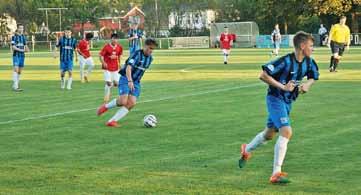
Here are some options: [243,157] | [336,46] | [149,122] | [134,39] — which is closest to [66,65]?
[134,39]

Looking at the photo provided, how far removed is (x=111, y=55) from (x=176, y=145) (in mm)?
8262

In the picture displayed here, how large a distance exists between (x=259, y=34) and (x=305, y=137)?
6581 cm

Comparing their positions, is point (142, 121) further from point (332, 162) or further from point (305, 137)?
point (332, 162)

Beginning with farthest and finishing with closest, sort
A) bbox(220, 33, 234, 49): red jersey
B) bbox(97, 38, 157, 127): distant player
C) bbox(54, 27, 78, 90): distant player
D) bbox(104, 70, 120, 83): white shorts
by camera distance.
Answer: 1. bbox(220, 33, 234, 49): red jersey
2. bbox(54, 27, 78, 90): distant player
3. bbox(104, 70, 120, 83): white shorts
4. bbox(97, 38, 157, 127): distant player

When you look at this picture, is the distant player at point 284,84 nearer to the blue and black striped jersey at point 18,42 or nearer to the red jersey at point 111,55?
the red jersey at point 111,55

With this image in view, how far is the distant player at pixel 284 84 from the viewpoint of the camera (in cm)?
881

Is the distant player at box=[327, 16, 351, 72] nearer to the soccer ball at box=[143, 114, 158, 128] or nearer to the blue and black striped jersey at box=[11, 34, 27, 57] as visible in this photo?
the blue and black striped jersey at box=[11, 34, 27, 57]

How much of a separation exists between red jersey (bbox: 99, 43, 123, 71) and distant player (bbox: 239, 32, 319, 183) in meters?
10.8

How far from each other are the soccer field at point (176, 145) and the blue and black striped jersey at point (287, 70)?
42.1 inches

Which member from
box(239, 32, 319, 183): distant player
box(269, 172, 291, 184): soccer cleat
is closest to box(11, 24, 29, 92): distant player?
box(239, 32, 319, 183): distant player

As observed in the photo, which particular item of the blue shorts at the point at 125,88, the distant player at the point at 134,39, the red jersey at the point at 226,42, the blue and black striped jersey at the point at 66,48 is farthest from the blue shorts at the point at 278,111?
the red jersey at the point at 226,42

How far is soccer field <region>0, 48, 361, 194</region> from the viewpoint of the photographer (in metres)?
8.88

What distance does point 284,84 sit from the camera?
29.5ft

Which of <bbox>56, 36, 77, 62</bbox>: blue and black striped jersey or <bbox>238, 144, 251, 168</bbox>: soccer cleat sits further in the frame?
<bbox>56, 36, 77, 62</bbox>: blue and black striped jersey
